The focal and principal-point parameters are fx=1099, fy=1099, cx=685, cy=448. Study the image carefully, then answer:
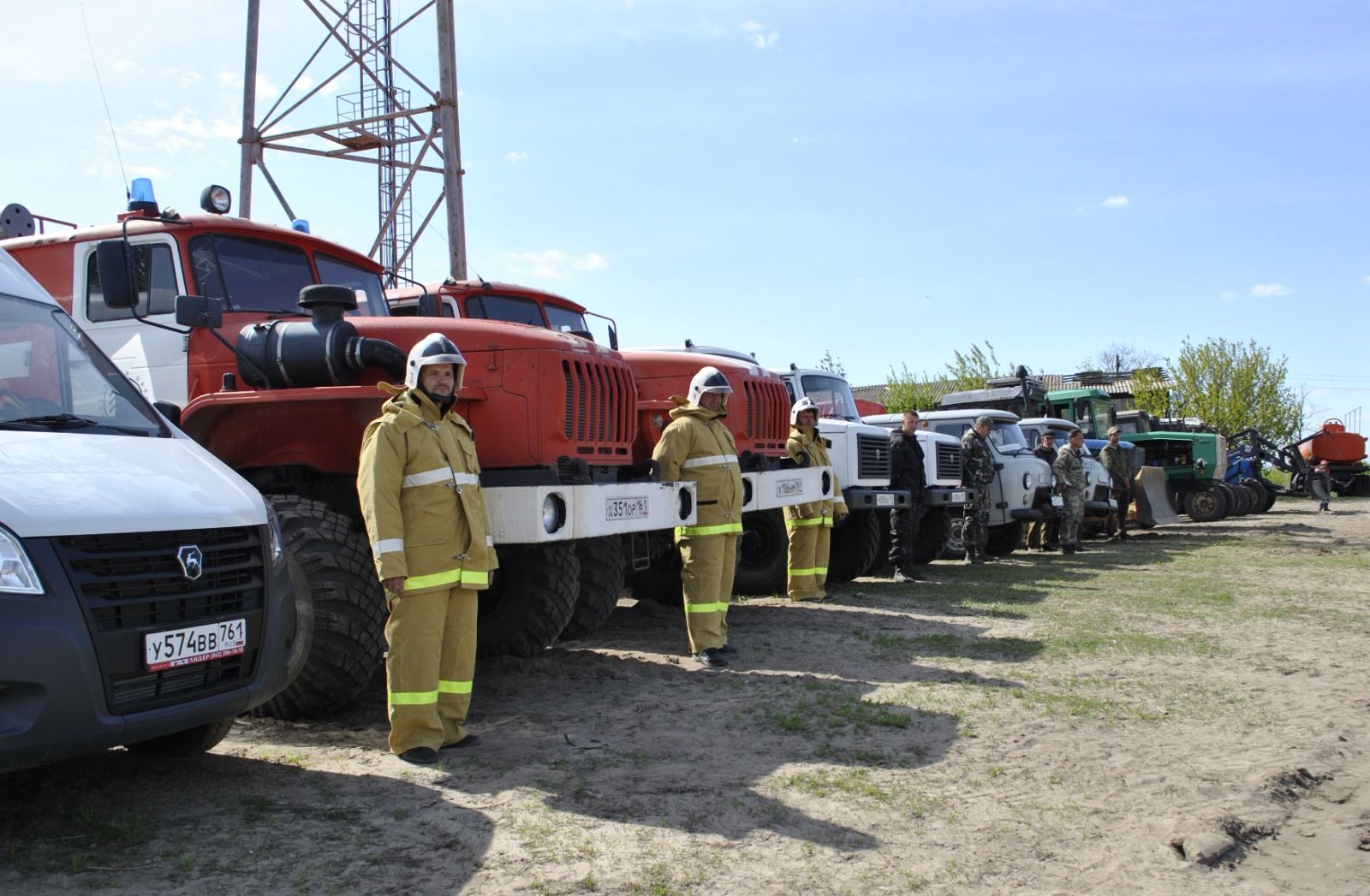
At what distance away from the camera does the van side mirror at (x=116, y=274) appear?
556 cm

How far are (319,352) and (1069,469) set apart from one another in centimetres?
1244

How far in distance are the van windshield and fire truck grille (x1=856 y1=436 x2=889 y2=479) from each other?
7.85 m

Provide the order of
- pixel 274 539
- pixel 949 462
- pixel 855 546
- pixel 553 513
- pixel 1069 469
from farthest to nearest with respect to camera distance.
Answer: pixel 1069 469, pixel 949 462, pixel 855 546, pixel 553 513, pixel 274 539

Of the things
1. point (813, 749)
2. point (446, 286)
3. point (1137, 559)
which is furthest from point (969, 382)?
point (813, 749)

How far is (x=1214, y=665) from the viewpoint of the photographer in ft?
22.6

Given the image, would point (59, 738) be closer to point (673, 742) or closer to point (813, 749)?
point (673, 742)

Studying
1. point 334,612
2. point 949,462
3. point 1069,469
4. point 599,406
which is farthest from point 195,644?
point 1069,469

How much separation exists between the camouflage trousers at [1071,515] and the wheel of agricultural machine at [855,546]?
16.8ft

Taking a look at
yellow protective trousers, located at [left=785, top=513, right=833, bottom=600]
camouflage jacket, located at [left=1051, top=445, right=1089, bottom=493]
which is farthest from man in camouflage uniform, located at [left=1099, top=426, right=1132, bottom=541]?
yellow protective trousers, located at [left=785, top=513, right=833, bottom=600]

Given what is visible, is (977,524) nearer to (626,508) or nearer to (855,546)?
(855,546)

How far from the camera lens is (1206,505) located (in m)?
23.2

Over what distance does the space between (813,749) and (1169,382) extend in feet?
152

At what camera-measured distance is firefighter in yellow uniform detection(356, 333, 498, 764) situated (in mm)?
4695

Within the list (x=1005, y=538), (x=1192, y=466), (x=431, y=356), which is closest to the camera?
(x=431, y=356)
